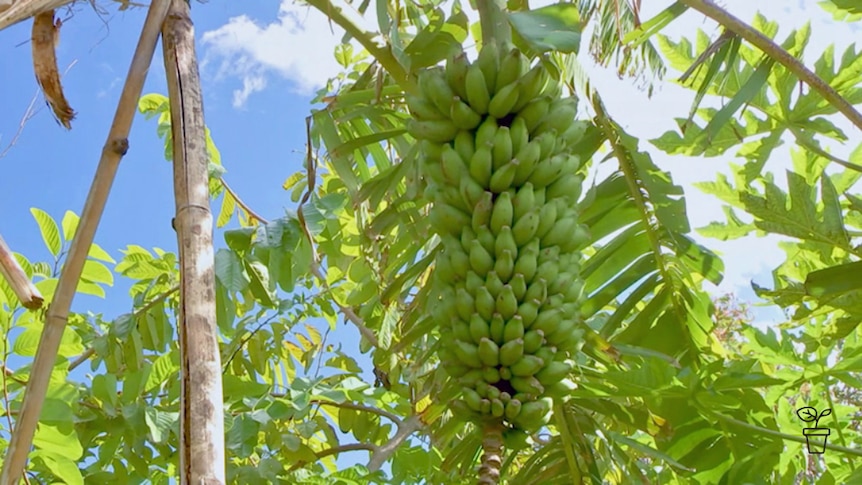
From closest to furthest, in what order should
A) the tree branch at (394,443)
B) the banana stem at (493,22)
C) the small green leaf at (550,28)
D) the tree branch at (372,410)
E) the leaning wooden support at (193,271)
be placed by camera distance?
the leaning wooden support at (193,271), the small green leaf at (550,28), the banana stem at (493,22), the tree branch at (372,410), the tree branch at (394,443)

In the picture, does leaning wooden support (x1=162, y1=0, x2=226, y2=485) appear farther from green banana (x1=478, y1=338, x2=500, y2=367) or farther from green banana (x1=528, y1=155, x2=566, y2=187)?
green banana (x1=528, y1=155, x2=566, y2=187)

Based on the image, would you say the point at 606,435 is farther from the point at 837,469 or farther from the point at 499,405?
the point at 837,469

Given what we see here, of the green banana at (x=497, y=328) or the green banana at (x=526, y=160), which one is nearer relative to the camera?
the green banana at (x=497, y=328)

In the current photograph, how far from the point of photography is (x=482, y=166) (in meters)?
1.55

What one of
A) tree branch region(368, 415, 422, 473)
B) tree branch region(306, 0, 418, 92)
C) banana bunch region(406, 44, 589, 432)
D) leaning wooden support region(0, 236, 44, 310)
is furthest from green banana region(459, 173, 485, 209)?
tree branch region(368, 415, 422, 473)

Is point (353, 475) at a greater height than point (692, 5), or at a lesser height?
lesser

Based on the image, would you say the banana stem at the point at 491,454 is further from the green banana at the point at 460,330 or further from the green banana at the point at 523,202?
the green banana at the point at 523,202

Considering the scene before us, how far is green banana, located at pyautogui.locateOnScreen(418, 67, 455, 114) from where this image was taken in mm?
1671

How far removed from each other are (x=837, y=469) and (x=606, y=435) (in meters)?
1.16

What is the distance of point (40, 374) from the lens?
1.36 meters

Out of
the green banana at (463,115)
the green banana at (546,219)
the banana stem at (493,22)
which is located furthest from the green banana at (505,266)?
the banana stem at (493,22)

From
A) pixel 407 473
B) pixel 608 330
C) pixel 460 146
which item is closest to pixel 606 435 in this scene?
pixel 608 330

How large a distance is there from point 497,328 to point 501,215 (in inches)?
8.8

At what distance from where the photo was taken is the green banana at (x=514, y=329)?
1391 mm
